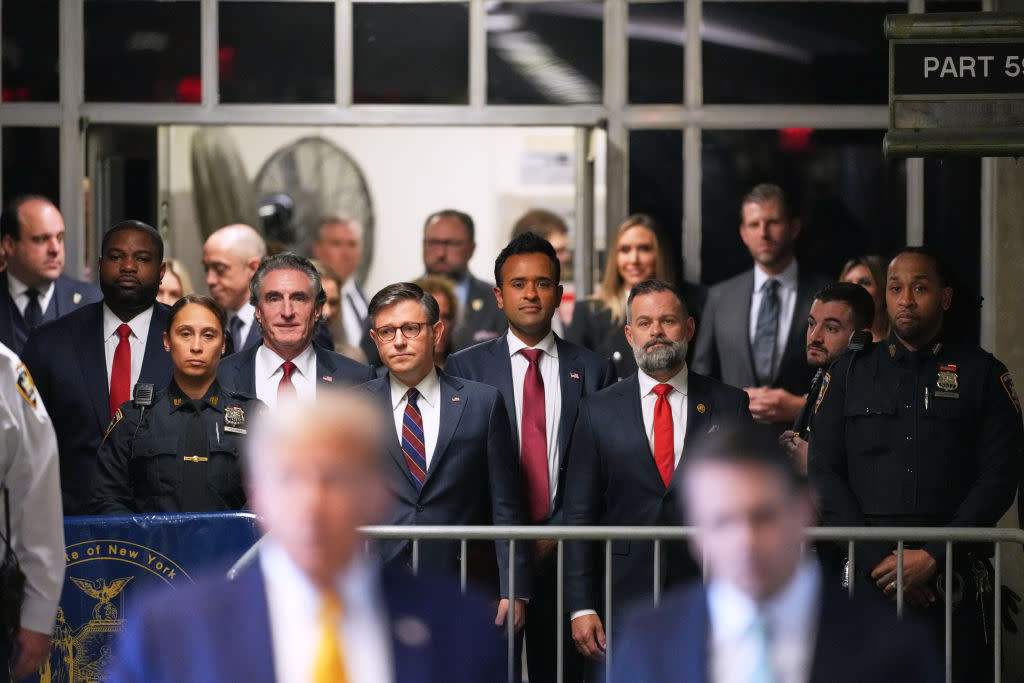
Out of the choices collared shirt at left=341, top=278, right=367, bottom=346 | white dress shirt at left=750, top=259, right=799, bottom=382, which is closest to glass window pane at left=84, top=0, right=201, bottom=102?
collared shirt at left=341, top=278, right=367, bottom=346

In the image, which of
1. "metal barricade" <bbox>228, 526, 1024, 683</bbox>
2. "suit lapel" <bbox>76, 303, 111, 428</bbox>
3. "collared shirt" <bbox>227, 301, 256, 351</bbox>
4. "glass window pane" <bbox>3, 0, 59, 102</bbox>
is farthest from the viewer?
"glass window pane" <bbox>3, 0, 59, 102</bbox>

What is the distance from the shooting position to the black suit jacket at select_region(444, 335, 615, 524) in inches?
271

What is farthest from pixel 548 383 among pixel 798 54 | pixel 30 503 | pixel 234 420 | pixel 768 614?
pixel 768 614

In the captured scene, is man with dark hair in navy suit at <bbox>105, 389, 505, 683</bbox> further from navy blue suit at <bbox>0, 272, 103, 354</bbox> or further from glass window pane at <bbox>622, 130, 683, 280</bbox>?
glass window pane at <bbox>622, 130, 683, 280</bbox>

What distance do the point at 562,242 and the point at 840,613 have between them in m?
7.18

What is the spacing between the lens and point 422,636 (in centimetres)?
274

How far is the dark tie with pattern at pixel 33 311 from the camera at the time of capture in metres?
8.07

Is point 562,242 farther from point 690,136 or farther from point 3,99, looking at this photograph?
point 3,99

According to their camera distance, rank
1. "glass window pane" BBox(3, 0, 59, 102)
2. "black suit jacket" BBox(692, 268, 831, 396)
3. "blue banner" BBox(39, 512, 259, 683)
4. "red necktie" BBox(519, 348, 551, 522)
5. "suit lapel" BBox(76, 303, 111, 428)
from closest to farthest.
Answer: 1. "blue banner" BBox(39, 512, 259, 683)
2. "red necktie" BBox(519, 348, 551, 522)
3. "suit lapel" BBox(76, 303, 111, 428)
4. "black suit jacket" BBox(692, 268, 831, 396)
5. "glass window pane" BBox(3, 0, 59, 102)

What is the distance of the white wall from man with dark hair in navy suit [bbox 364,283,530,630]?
3.56 metres

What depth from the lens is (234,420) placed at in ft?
20.9

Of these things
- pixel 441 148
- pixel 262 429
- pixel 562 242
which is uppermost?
pixel 441 148

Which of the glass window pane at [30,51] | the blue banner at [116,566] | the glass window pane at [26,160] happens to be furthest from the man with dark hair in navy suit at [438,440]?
the glass window pane at [30,51]

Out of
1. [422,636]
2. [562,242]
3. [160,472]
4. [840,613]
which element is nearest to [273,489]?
[422,636]
